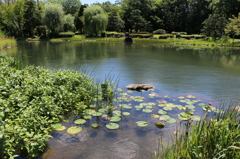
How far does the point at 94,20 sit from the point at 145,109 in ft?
115

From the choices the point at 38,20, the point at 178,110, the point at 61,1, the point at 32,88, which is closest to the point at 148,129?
the point at 178,110

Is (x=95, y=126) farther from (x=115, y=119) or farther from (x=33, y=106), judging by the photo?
(x=33, y=106)

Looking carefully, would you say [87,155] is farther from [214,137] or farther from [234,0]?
[234,0]

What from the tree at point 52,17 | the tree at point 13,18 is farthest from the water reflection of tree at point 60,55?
the tree at point 13,18

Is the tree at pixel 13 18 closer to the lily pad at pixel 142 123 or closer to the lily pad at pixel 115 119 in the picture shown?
the lily pad at pixel 115 119

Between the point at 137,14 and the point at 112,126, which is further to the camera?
the point at 137,14

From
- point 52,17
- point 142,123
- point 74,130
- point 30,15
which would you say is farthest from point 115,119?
point 30,15

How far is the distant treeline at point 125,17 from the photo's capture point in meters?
38.0

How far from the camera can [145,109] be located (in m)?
5.15

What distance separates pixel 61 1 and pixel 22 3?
19.6 metres

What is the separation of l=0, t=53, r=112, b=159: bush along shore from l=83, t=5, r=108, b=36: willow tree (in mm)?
33403

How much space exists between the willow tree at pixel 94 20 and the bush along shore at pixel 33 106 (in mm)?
33403

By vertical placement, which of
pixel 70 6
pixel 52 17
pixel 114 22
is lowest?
pixel 114 22

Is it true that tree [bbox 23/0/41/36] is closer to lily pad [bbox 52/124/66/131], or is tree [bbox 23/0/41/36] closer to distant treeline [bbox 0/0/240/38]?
distant treeline [bbox 0/0/240/38]
